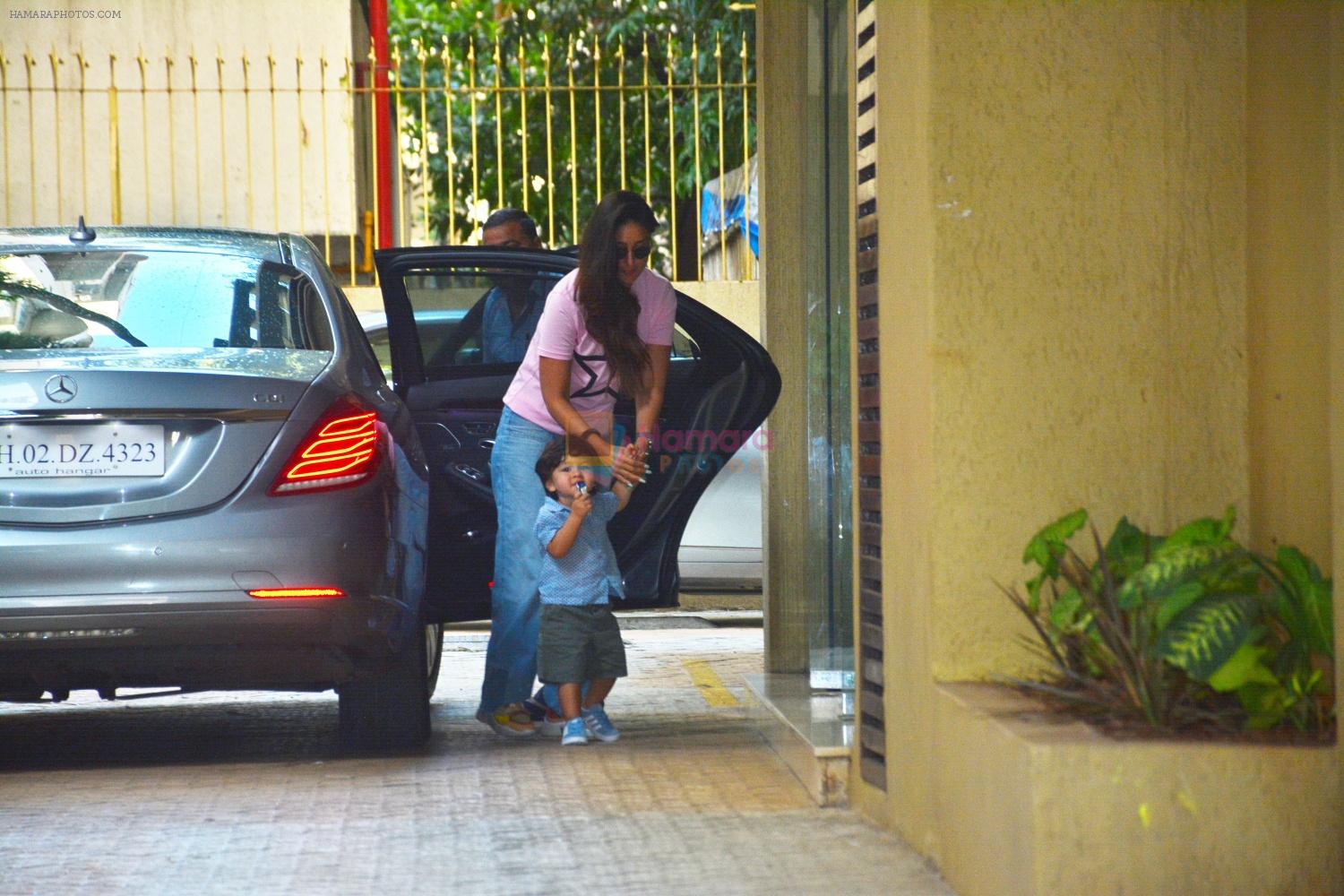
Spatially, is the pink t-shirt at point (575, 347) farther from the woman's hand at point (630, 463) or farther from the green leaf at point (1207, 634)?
the green leaf at point (1207, 634)

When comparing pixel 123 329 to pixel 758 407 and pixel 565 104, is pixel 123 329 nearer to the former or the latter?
pixel 758 407

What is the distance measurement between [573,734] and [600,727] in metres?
0.13

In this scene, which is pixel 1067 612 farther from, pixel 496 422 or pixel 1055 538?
pixel 496 422

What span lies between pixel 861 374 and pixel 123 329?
2.27m

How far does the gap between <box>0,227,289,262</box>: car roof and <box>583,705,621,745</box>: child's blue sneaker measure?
5.82 ft

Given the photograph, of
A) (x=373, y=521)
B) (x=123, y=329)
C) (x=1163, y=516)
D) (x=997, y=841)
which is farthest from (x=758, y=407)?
(x=997, y=841)

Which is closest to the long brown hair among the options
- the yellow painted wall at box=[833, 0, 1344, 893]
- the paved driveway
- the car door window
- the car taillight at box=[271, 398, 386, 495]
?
the car door window

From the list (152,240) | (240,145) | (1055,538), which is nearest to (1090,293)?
(1055,538)

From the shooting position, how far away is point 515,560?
6125mm

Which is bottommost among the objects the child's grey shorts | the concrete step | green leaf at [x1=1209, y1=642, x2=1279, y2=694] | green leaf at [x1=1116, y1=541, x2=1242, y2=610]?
the concrete step

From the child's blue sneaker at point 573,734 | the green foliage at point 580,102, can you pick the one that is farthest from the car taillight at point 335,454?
the green foliage at point 580,102

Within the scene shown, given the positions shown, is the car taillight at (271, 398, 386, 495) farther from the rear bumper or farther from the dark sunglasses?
the dark sunglasses

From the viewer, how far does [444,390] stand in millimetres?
6457

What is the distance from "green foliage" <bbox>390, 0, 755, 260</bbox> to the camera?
15500mm
